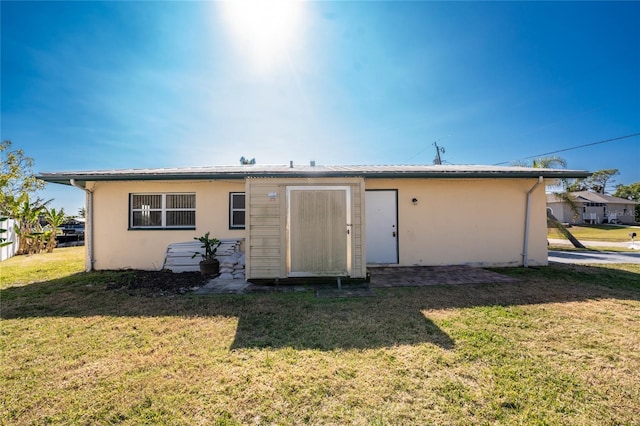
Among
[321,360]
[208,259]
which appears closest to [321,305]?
[321,360]

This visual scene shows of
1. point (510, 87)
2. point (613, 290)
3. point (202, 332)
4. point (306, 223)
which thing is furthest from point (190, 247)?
point (510, 87)

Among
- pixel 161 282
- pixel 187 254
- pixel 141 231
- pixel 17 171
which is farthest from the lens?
pixel 17 171

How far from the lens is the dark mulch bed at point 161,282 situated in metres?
5.57

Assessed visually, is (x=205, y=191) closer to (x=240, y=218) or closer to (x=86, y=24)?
(x=240, y=218)

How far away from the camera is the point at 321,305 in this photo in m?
4.36

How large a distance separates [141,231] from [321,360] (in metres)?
7.48

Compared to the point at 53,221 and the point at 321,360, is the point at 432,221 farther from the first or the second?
the point at 53,221

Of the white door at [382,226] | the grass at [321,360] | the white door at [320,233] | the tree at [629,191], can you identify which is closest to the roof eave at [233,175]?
the white door at [382,226]

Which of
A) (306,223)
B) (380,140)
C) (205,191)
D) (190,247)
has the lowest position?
(190,247)

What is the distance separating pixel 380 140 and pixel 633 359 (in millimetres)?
14164

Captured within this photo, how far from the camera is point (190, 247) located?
7.25 meters

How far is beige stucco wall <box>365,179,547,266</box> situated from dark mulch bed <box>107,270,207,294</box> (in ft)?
17.6

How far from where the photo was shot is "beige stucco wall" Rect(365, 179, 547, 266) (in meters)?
7.82

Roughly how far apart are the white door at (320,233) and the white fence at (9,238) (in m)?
13.3
